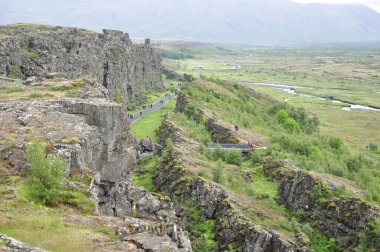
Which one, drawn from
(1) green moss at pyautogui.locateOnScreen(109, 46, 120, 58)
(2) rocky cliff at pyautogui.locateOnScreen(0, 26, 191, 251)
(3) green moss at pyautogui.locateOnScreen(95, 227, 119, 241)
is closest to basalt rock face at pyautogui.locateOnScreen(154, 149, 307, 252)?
(2) rocky cliff at pyautogui.locateOnScreen(0, 26, 191, 251)

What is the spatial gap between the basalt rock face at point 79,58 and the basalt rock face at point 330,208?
25.3 m

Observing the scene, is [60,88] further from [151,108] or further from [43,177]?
[151,108]

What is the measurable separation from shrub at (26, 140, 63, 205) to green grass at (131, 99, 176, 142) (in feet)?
154

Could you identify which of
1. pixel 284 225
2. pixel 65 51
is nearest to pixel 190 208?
pixel 284 225

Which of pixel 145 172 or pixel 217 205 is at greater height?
pixel 217 205

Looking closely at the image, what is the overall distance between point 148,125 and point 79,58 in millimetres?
17643

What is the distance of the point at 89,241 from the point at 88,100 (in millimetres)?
16931

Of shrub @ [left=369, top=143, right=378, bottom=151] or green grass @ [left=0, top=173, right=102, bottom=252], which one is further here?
shrub @ [left=369, top=143, right=378, bottom=151]

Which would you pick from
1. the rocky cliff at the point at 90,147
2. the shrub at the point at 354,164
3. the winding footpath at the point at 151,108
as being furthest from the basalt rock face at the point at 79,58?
the shrub at the point at 354,164

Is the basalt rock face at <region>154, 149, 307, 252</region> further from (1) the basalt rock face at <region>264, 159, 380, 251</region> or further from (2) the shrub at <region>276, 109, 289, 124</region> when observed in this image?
(2) the shrub at <region>276, 109, 289, 124</region>

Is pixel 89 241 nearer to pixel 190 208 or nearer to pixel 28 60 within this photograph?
pixel 190 208

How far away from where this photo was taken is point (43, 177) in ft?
87.7

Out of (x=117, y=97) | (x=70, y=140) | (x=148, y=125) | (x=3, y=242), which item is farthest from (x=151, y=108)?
(x=3, y=242)

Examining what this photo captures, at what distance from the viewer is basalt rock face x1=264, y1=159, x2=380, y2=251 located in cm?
3928
